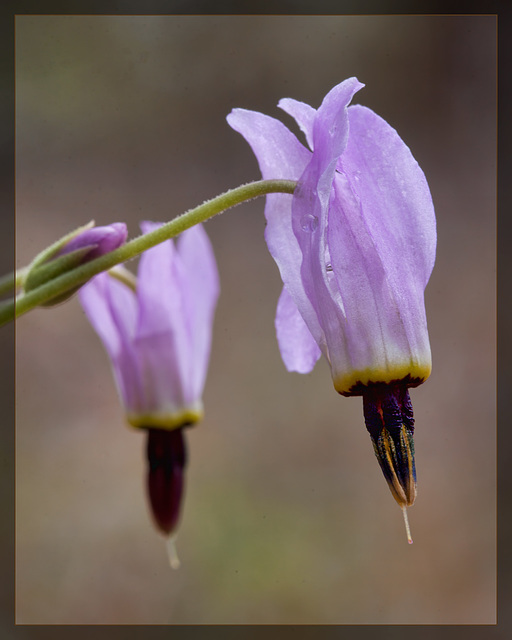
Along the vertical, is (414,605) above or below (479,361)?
below

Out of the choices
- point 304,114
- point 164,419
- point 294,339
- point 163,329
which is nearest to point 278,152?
point 304,114

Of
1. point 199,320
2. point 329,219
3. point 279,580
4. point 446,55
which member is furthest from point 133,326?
point 446,55

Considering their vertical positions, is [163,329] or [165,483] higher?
[163,329]

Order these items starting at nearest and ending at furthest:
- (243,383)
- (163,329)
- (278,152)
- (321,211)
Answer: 1. (321,211)
2. (278,152)
3. (163,329)
4. (243,383)

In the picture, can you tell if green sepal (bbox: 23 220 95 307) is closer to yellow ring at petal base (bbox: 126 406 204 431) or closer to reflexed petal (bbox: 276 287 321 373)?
reflexed petal (bbox: 276 287 321 373)

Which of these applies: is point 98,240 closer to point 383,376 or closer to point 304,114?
point 304,114

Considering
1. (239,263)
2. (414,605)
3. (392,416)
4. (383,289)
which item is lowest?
(414,605)

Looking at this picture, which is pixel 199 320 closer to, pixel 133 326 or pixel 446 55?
pixel 133 326
